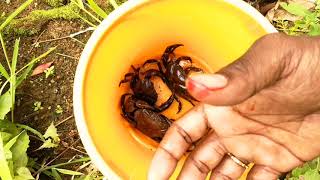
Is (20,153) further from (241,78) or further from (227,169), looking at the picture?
(241,78)

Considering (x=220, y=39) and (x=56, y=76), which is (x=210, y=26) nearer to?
(x=220, y=39)

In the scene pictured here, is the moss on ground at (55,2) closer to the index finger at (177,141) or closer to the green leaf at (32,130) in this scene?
the green leaf at (32,130)

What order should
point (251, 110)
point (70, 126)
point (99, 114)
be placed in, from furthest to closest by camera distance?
point (70, 126) < point (99, 114) < point (251, 110)

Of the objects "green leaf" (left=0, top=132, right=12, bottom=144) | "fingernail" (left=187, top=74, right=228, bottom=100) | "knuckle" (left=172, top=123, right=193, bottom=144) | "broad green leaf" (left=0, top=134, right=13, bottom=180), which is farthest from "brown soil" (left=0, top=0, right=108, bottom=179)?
"fingernail" (left=187, top=74, right=228, bottom=100)

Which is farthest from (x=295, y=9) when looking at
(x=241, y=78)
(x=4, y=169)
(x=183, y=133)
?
(x=4, y=169)

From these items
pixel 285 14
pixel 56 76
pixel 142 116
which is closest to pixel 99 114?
pixel 142 116

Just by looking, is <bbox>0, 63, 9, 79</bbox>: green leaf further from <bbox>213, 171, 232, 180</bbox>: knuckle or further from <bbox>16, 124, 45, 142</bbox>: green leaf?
<bbox>213, 171, 232, 180</bbox>: knuckle

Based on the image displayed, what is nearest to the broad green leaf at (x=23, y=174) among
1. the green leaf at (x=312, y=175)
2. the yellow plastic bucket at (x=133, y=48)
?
the yellow plastic bucket at (x=133, y=48)
